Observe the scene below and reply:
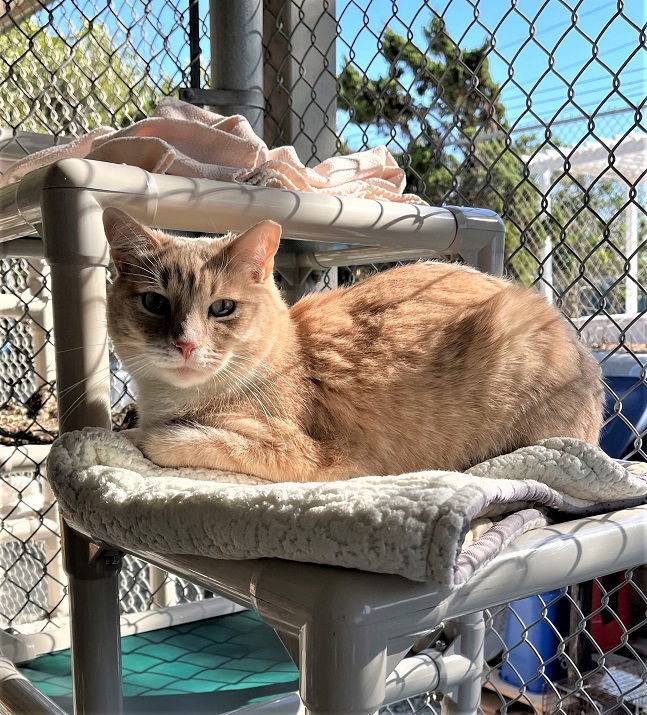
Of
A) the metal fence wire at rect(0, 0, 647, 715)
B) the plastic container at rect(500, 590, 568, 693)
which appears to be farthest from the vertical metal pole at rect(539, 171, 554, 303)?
the plastic container at rect(500, 590, 568, 693)

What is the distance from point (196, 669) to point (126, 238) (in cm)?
77

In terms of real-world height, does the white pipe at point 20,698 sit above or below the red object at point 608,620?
above

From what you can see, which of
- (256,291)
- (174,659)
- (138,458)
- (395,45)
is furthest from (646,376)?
(395,45)

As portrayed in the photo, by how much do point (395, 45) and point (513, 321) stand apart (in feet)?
6.90

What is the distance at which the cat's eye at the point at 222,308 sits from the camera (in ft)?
2.65

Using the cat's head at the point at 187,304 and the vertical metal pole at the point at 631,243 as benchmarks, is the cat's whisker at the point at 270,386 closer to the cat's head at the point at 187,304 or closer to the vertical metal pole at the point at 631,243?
the cat's head at the point at 187,304

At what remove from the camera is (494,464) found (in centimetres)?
68

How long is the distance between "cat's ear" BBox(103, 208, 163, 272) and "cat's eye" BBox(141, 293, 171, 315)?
0.16ft

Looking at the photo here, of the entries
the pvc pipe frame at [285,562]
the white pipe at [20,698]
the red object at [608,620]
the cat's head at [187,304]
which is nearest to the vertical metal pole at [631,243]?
the red object at [608,620]

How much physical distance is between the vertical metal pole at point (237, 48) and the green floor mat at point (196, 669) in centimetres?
100

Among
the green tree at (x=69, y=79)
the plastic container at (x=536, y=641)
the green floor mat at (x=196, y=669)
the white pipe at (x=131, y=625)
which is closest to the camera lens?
the green floor mat at (x=196, y=669)

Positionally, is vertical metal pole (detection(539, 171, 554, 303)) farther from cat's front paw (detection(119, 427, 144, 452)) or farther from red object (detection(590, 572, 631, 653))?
red object (detection(590, 572, 631, 653))

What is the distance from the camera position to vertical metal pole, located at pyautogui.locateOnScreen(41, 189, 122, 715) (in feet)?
2.20

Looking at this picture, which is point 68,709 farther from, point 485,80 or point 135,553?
point 485,80
